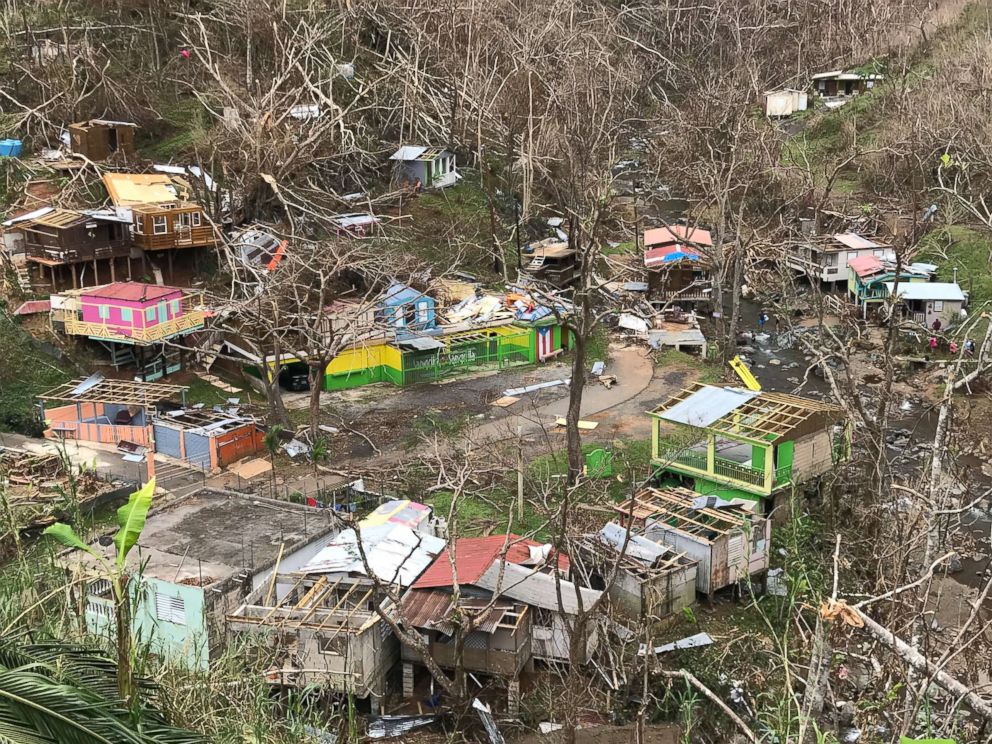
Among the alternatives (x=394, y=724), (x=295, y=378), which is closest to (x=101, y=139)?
(x=295, y=378)

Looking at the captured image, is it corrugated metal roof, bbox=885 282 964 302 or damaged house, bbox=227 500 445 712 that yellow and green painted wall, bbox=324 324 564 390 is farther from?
damaged house, bbox=227 500 445 712

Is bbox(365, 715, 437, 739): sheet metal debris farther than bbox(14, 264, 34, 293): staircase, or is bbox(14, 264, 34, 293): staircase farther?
bbox(14, 264, 34, 293): staircase

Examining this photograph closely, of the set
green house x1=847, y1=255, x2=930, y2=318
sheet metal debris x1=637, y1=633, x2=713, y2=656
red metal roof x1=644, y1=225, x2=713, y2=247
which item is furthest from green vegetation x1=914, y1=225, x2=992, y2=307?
sheet metal debris x1=637, y1=633, x2=713, y2=656

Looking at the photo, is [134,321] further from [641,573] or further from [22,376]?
[641,573]

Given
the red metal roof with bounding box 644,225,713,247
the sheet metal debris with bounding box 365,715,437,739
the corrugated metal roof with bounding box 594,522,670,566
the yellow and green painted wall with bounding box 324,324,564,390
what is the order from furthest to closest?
the red metal roof with bounding box 644,225,713,247
the yellow and green painted wall with bounding box 324,324,564,390
the corrugated metal roof with bounding box 594,522,670,566
the sheet metal debris with bounding box 365,715,437,739

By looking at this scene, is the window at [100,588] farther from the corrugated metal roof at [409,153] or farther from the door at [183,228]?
the corrugated metal roof at [409,153]

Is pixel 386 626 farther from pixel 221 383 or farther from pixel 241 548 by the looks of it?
pixel 221 383
